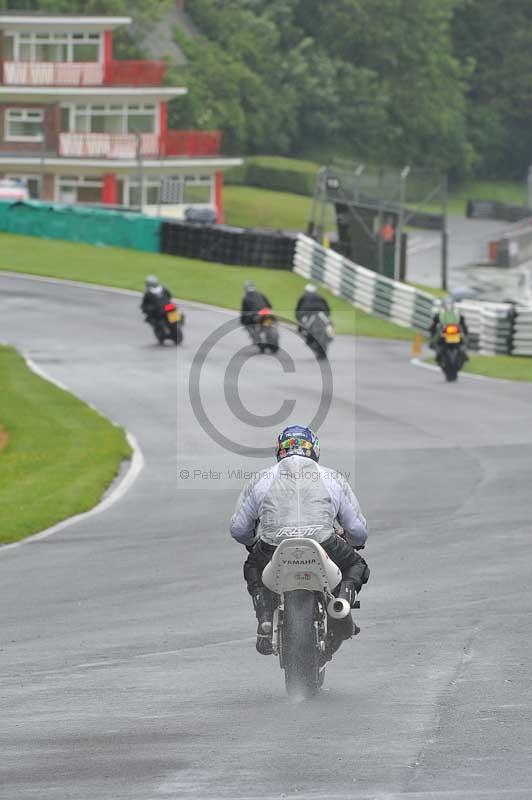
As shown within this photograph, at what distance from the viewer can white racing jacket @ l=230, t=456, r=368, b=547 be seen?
10070 mm

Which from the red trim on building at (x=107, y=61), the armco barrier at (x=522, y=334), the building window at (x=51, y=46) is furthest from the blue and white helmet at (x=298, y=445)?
the building window at (x=51, y=46)

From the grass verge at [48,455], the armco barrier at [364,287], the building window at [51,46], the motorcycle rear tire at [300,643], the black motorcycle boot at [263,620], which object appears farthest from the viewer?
the building window at [51,46]

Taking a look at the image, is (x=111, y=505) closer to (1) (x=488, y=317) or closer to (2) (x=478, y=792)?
(2) (x=478, y=792)

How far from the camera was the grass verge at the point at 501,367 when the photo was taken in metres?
33.6

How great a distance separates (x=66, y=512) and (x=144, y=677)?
863 cm

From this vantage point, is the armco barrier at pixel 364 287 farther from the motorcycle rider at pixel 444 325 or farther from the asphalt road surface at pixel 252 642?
the asphalt road surface at pixel 252 642

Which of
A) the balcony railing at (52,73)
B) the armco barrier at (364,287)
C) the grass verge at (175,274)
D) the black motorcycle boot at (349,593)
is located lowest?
the grass verge at (175,274)

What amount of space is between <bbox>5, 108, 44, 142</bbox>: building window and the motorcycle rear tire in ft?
228

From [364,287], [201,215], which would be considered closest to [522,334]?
[364,287]

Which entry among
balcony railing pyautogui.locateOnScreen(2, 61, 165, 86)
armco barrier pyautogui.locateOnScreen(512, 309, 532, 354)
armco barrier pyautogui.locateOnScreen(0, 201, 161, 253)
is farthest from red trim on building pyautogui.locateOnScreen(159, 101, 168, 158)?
armco barrier pyautogui.locateOnScreen(512, 309, 532, 354)

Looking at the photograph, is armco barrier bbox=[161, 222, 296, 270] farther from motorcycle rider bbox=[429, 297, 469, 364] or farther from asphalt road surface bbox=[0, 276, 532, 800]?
asphalt road surface bbox=[0, 276, 532, 800]

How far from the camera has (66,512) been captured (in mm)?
18891

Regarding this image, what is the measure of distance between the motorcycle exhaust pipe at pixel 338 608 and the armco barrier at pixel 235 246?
4069 cm

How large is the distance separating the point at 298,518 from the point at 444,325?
72.8 ft
